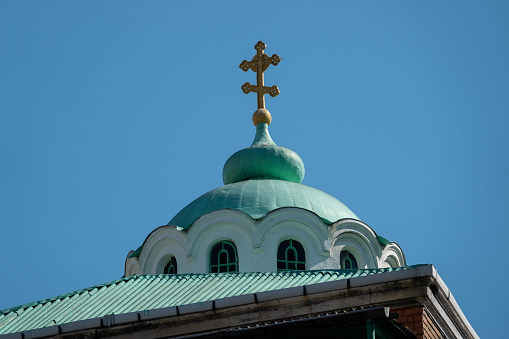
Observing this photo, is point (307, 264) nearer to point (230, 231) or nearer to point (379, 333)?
point (230, 231)

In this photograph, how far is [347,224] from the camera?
20547mm

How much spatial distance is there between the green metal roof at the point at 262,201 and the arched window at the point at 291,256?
589 millimetres

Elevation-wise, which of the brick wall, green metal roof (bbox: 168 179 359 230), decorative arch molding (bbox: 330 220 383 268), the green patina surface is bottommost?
the brick wall

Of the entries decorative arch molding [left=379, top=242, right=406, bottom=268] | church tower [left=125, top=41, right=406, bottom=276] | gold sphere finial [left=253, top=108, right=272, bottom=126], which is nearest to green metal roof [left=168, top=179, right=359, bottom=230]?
church tower [left=125, top=41, right=406, bottom=276]

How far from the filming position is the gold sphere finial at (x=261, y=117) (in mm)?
23516

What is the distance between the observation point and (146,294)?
15.4m

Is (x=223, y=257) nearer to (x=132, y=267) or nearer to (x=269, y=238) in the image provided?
(x=269, y=238)

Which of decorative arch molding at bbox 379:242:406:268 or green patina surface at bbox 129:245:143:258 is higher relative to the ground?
green patina surface at bbox 129:245:143:258

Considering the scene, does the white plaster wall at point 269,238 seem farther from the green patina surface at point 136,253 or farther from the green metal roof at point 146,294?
the green metal roof at point 146,294

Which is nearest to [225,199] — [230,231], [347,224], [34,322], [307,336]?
[230,231]

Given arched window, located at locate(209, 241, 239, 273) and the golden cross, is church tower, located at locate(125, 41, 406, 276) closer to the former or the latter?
arched window, located at locate(209, 241, 239, 273)

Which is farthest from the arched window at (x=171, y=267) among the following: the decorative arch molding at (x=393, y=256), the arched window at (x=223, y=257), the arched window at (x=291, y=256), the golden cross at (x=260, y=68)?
the golden cross at (x=260, y=68)

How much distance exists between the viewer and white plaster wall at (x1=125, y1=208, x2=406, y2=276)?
797 inches

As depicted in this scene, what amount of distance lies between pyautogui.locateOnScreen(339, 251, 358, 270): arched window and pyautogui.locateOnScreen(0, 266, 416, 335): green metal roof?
5194mm
